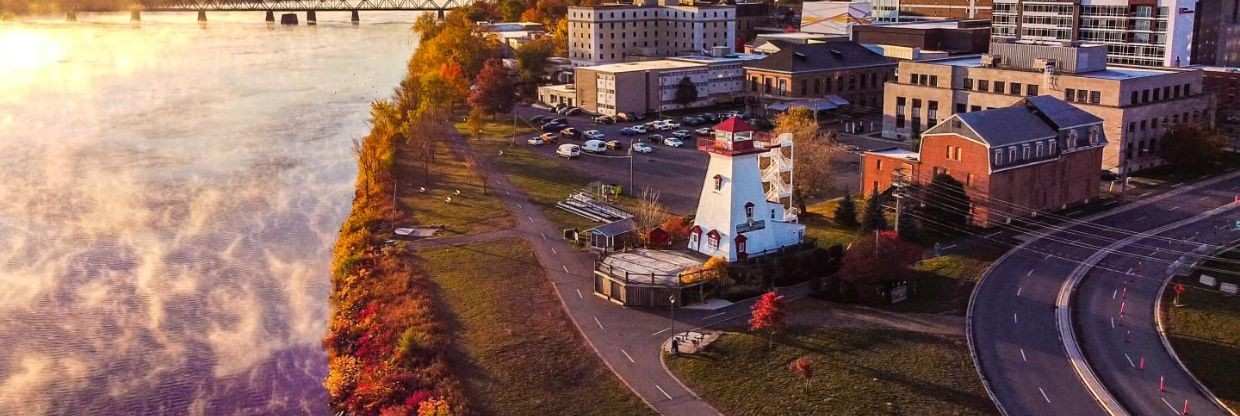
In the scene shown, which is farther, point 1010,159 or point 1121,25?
point 1121,25

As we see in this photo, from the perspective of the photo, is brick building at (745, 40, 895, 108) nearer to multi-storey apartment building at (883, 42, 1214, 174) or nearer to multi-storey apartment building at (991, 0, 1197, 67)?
multi-storey apartment building at (883, 42, 1214, 174)

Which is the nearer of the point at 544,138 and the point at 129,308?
the point at 129,308

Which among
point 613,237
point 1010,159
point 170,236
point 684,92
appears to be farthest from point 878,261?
point 684,92

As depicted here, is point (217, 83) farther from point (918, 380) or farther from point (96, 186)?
point (918, 380)

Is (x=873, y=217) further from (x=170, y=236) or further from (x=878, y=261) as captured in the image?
(x=170, y=236)

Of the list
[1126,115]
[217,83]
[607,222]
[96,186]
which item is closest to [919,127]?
[1126,115]
